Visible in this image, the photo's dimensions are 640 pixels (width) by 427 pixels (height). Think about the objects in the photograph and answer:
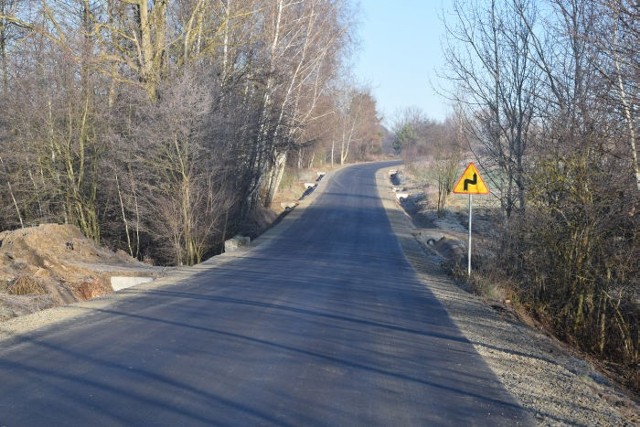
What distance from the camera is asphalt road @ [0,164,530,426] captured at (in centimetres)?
589

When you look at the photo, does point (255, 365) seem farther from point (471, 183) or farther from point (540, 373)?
point (471, 183)

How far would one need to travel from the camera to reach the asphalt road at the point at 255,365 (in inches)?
232

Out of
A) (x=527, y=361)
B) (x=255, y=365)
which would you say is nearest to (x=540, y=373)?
(x=527, y=361)

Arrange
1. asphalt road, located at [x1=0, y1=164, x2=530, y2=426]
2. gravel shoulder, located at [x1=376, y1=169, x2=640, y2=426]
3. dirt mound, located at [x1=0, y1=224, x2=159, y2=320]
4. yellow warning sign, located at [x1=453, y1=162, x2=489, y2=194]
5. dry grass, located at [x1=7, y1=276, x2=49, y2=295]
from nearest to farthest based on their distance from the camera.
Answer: asphalt road, located at [x1=0, y1=164, x2=530, y2=426] → gravel shoulder, located at [x1=376, y1=169, x2=640, y2=426] → dirt mound, located at [x1=0, y1=224, x2=159, y2=320] → dry grass, located at [x1=7, y1=276, x2=49, y2=295] → yellow warning sign, located at [x1=453, y1=162, x2=489, y2=194]

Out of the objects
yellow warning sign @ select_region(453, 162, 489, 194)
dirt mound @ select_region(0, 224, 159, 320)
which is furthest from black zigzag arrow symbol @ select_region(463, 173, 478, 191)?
dirt mound @ select_region(0, 224, 159, 320)

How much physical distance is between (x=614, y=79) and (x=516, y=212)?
5806 mm

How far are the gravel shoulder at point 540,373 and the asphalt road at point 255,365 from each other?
264 millimetres

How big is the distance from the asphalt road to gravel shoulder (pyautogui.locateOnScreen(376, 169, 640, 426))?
0.87 feet

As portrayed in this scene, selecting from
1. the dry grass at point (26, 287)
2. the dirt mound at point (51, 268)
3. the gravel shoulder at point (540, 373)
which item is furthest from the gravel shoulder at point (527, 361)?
the dry grass at point (26, 287)

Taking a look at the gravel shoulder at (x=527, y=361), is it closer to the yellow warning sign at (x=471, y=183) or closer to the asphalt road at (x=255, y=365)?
the asphalt road at (x=255, y=365)

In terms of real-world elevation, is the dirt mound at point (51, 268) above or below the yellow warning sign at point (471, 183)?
below

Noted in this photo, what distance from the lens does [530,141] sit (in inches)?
617

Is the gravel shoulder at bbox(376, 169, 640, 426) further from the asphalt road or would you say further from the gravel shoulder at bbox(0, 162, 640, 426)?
the asphalt road

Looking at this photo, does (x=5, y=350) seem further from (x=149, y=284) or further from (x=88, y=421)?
(x=149, y=284)
